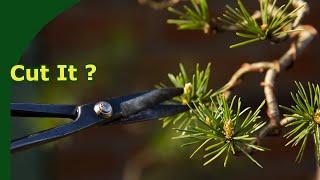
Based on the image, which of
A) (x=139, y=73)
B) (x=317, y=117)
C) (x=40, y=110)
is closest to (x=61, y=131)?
(x=40, y=110)

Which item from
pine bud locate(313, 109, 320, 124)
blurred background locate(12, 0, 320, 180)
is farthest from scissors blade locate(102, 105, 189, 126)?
blurred background locate(12, 0, 320, 180)

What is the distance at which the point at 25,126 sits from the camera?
1.25 m

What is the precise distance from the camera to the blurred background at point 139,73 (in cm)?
136

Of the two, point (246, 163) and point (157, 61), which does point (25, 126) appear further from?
point (246, 163)

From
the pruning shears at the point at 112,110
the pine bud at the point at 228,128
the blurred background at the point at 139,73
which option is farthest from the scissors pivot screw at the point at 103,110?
the blurred background at the point at 139,73

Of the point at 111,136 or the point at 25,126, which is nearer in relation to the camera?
the point at 25,126

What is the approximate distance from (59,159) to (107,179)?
0.36 feet

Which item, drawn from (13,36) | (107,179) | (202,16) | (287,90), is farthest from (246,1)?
(13,36)

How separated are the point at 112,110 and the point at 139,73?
2.33ft

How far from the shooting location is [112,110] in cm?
69

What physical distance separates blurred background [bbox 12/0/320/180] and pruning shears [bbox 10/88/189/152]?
0.64 m

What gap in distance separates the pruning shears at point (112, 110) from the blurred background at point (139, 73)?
2.10ft

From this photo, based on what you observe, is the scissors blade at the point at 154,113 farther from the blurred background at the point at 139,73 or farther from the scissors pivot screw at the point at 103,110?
the blurred background at the point at 139,73

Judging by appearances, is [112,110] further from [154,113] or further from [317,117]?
[317,117]
